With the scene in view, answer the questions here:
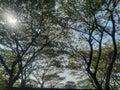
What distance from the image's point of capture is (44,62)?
135 feet

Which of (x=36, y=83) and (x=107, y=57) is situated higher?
(x=107, y=57)

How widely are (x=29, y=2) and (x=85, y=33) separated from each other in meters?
6.30

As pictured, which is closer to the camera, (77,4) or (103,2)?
(103,2)

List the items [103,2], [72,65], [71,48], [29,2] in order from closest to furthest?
1. [103,2]
2. [29,2]
3. [71,48]
4. [72,65]

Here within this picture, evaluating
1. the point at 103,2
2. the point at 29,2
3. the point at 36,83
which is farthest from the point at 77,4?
the point at 36,83

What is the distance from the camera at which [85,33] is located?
25.3 meters

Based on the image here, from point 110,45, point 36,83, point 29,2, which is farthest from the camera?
point 36,83

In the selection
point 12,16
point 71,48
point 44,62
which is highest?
point 12,16

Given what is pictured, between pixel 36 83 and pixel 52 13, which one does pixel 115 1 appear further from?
pixel 36 83

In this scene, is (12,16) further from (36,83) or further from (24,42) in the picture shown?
(36,83)

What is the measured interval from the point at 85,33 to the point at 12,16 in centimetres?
725

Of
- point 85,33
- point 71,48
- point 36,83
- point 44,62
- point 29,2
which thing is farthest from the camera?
point 36,83

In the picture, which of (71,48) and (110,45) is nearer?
(71,48)

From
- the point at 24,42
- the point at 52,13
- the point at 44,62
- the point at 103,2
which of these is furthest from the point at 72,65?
the point at 103,2
